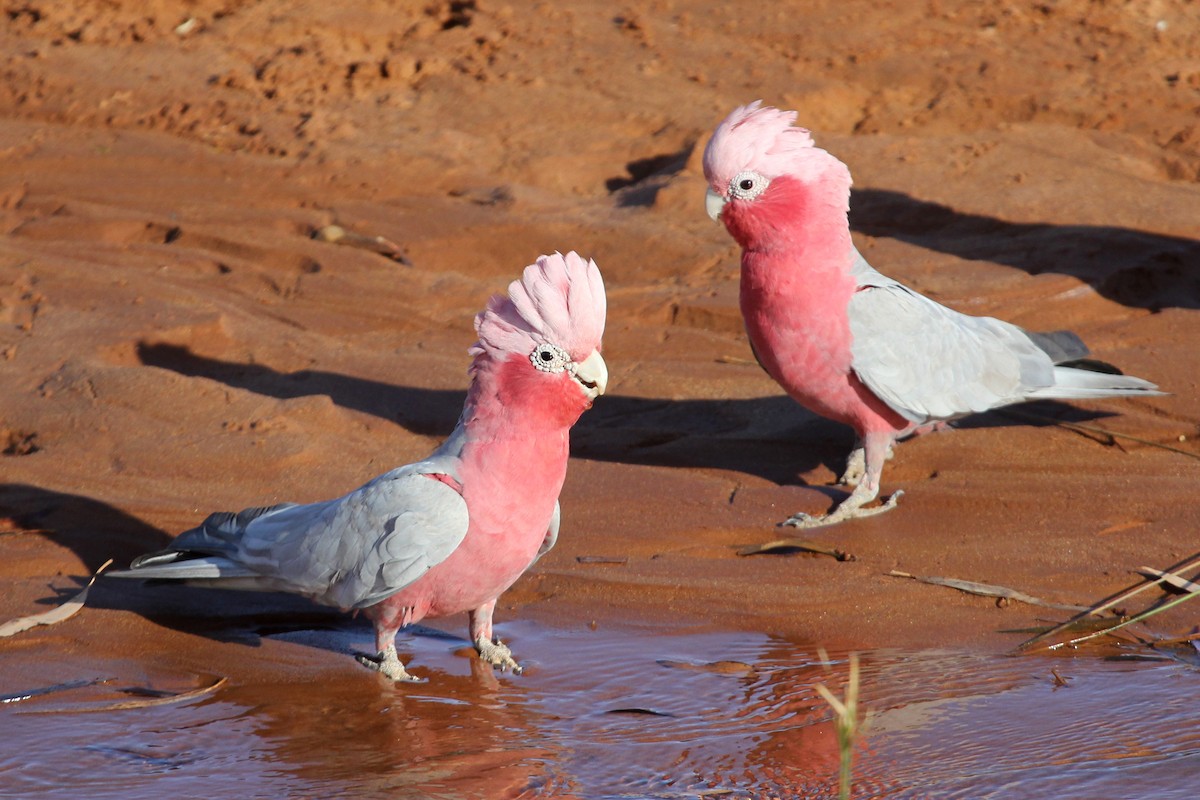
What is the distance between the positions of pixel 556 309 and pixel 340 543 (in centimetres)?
96

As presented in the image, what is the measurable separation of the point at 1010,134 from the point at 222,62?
551cm

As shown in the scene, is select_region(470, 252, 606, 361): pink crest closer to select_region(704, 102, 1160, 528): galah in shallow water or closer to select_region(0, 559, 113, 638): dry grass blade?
select_region(704, 102, 1160, 528): galah in shallow water

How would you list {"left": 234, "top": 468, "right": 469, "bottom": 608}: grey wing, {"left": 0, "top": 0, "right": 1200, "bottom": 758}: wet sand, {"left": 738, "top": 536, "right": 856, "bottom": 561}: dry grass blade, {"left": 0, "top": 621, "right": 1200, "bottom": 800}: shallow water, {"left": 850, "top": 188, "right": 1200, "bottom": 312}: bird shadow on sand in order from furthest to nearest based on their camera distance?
{"left": 850, "top": 188, "right": 1200, "bottom": 312}: bird shadow on sand < {"left": 738, "top": 536, "right": 856, "bottom": 561}: dry grass blade < {"left": 0, "top": 0, "right": 1200, "bottom": 758}: wet sand < {"left": 234, "top": 468, "right": 469, "bottom": 608}: grey wing < {"left": 0, "top": 621, "right": 1200, "bottom": 800}: shallow water

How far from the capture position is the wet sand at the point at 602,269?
189 inches

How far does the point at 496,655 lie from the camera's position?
166 inches

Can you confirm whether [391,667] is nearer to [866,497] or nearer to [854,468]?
[866,497]

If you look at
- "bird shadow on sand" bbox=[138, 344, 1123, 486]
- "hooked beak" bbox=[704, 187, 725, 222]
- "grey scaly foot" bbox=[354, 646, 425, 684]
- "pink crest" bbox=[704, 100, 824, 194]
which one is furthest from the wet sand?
"pink crest" bbox=[704, 100, 824, 194]

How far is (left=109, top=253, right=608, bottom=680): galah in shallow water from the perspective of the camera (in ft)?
12.4

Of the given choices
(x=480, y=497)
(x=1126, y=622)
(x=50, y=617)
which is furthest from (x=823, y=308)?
(x=50, y=617)

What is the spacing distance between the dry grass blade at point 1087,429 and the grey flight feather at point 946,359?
0.23 meters

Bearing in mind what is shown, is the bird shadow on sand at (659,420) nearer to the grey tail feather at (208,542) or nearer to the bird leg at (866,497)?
the bird leg at (866,497)

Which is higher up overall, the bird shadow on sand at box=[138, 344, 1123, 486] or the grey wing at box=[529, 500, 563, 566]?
the grey wing at box=[529, 500, 563, 566]

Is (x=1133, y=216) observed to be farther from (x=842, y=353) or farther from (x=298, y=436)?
(x=298, y=436)

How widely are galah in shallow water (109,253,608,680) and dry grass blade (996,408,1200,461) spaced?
2.84 m
